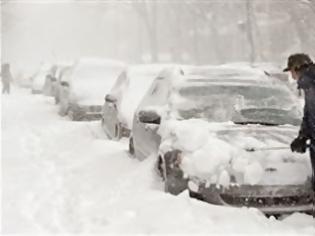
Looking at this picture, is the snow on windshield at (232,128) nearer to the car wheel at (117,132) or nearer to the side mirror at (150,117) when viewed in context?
Result: the side mirror at (150,117)

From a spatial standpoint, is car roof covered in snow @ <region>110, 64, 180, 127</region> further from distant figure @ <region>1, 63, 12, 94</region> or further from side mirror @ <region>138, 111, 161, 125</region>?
distant figure @ <region>1, 63, 12, 94</region>

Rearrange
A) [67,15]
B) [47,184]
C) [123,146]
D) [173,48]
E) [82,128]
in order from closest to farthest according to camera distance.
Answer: [47,184] → [123,146] → [82,128] → [173,48] → [67,15]

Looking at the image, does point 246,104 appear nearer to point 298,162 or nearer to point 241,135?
point 241,135

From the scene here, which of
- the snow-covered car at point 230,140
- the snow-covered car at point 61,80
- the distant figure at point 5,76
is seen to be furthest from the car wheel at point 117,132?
the distant figure at point 5,76

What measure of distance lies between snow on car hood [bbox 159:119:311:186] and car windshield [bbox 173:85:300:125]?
0.46 metres

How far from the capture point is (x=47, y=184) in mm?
8445

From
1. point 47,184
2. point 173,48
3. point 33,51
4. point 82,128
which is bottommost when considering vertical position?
point 33,51

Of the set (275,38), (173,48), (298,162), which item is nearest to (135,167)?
(298,162)

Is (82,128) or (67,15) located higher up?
(82,128)

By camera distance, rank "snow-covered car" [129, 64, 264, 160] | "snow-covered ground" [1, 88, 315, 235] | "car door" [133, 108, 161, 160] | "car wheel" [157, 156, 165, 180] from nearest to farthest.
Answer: "snow-covered ground" [1, 88, 315, 235] < "car wheel" [157, 156, 165, 180] < "car door" [133, 108, 161, 160] < "snow-covered car" [129, 64, 264, 160]

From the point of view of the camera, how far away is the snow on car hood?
20.1 feet

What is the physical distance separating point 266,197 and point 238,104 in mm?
1818

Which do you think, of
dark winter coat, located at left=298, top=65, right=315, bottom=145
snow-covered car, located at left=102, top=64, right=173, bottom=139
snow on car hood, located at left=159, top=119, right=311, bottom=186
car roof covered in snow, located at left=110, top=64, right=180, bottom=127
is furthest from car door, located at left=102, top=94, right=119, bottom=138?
dark winter coat, located at left=298, top=65, right=315, bottom=145

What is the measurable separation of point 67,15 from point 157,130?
10112 cm
